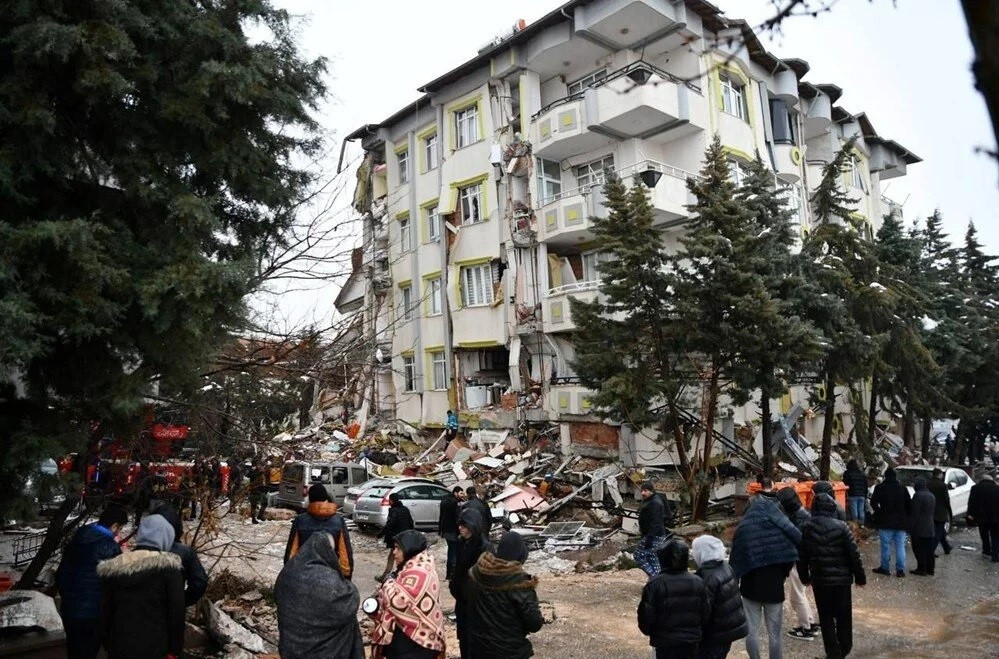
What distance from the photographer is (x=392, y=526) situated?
9.98 meters

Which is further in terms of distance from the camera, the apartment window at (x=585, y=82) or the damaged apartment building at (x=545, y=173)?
the apartment window at (x=585, y=82)

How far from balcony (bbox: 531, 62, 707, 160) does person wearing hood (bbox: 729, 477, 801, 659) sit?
56.3ft

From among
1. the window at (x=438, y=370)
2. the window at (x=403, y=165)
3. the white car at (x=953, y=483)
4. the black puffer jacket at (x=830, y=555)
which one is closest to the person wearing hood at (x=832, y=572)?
the black puffer jacket at (x=830, y=555)

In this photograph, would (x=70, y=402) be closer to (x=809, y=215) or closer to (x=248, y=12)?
(x=248, y=12)

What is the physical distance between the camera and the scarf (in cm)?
443

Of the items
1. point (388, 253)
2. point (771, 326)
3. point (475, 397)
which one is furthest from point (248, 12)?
point (388, 253)

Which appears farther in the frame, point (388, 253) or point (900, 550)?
point (388, 253)

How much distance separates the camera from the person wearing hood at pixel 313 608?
4180 millimetres

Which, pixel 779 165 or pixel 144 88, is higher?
pixel 779 165

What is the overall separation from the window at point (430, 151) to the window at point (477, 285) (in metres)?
5.07

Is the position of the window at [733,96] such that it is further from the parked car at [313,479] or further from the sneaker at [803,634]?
the sneaker at [803,634]

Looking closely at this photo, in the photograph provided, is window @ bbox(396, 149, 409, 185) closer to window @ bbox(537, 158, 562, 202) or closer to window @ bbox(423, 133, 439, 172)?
window @ bbox(423, 133, 439, 172)

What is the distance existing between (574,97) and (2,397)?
20.3 meters

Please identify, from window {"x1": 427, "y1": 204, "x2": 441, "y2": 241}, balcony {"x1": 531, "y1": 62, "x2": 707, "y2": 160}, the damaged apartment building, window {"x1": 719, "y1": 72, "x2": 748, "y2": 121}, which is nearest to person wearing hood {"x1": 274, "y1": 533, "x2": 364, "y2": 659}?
the damaged apartment building
